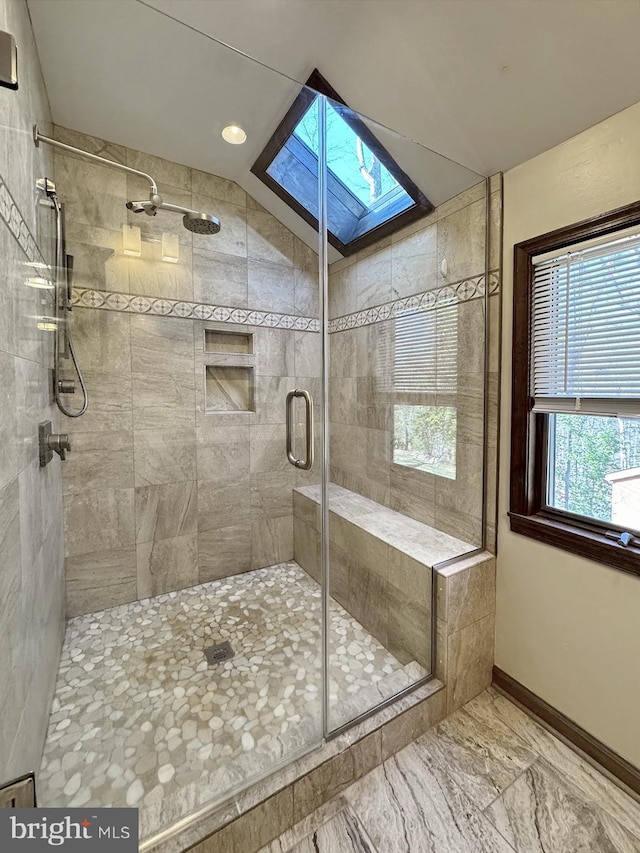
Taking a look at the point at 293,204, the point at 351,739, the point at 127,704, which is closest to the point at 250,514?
the point at 127,704

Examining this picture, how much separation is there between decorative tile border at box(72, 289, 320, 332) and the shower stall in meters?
0.01

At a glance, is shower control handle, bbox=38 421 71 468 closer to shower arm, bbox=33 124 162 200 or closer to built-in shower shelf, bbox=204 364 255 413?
built-in shower shelf, bbox=204 364 255 413

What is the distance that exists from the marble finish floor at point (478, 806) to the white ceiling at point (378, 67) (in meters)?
2.23

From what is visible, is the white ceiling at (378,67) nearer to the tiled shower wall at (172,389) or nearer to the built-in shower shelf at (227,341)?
the tiled shower wall at (172,389)

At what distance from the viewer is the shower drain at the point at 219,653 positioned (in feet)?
5.49

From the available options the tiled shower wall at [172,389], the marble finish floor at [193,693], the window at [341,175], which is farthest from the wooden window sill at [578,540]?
the window at [341,175]

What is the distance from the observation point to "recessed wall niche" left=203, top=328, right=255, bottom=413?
221 cm

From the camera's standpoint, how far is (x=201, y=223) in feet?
6.76

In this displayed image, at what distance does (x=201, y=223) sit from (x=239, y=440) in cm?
130

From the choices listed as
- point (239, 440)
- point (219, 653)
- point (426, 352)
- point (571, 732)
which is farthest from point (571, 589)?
point (239, 440)

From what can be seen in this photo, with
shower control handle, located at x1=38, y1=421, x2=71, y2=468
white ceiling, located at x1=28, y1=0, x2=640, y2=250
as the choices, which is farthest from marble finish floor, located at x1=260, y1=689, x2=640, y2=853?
white ceiling, located at x1=28, y1=0, x2=640, y2=250

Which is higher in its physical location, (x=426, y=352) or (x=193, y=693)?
(x=426, y=352)

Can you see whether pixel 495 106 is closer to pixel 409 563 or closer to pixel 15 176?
pixel 15 176

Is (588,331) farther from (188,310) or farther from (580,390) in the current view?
(188,310)
